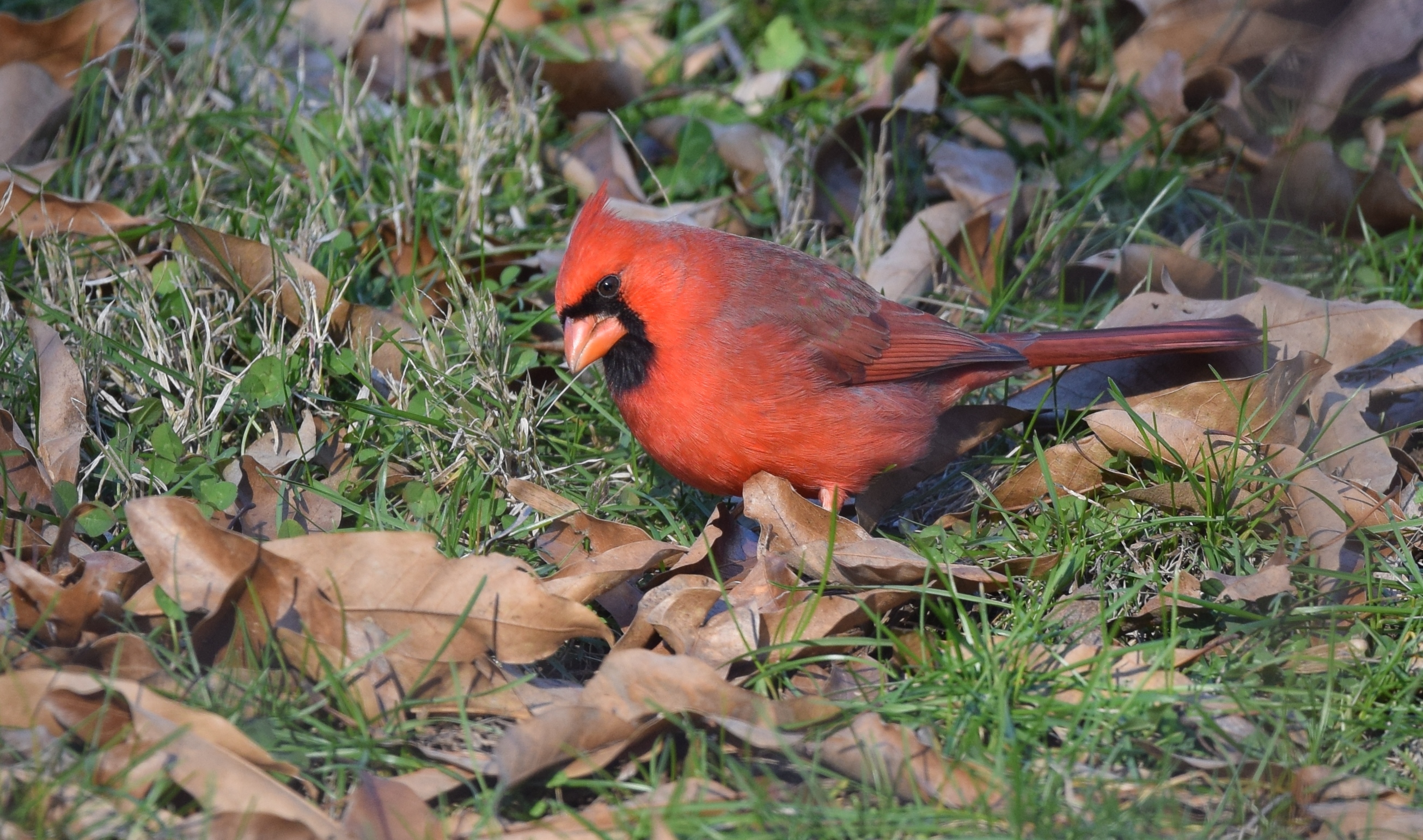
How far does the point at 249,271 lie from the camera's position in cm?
396

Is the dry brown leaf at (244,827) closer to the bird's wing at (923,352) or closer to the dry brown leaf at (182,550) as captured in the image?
the dry brown leaf at (182,550)

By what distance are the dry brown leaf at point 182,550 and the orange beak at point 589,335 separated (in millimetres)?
1019

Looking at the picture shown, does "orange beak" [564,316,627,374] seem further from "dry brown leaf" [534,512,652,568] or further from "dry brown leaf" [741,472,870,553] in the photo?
"dry brown leaf" [741,472,870,553]

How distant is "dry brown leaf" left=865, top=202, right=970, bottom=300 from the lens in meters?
4.50

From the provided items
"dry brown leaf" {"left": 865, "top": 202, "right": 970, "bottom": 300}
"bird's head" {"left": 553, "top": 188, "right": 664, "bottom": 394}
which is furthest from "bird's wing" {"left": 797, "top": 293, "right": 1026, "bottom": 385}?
"dry brown leaf" {"left": 865, "top": 202, "right": 970, "bottom": 300}

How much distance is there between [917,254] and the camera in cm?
455

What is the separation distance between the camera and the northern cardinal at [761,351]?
3.40 meters

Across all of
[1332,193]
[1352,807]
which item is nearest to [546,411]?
[1352,807]

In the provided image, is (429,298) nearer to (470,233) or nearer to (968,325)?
(470,233)

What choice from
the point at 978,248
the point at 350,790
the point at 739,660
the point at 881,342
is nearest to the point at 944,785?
the point at 739,660

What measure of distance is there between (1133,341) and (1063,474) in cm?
45

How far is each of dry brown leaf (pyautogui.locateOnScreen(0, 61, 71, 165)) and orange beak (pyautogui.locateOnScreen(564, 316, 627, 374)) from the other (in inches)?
90.1

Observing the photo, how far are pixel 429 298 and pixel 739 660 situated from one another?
1.72m

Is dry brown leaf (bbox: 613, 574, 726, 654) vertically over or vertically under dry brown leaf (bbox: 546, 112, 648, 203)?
under
